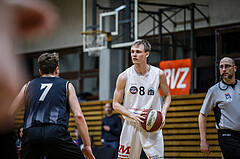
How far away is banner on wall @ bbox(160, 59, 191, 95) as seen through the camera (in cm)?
1123

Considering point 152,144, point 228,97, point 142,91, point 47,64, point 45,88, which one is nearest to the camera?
point 45,88

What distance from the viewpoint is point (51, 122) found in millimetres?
4605

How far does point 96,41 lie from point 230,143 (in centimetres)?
689

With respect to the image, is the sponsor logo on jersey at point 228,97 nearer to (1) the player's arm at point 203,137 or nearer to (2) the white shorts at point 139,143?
(1) the player's arm at point 203,137

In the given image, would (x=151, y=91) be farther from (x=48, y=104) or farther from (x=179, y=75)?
(x=179, y=75)

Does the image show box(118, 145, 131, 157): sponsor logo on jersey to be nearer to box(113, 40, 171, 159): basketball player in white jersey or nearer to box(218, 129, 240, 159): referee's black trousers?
box(113, 40, 171, 159): basketball player in white jersey

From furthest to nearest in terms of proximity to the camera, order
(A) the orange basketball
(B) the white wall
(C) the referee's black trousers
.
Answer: (B) the white wall → (C) the referee's black trousers → (A) the orange basketball

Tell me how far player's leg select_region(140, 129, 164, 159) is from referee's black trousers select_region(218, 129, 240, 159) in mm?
969

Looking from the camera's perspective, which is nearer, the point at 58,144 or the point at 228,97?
the point at 58,144

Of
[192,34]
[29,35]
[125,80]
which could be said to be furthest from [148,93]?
[192,34]

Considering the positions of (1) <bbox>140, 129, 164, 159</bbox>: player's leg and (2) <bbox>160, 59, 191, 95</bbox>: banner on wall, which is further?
(2) <bbox>160, 59, 191, 95</bbox>: banner on wall

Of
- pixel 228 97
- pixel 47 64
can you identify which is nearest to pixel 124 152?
pixel 228 97

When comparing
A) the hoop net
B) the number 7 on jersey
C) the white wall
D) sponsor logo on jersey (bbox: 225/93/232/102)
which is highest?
the white wall

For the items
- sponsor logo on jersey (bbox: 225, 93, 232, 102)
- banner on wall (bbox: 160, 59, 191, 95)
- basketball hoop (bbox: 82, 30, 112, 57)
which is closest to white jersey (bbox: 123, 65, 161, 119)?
sponsor logo on jersey (bbox: 225, 93, 232, 102)
